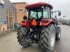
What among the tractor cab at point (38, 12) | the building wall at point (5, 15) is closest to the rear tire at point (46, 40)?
the tractor cab at point (38, 12)

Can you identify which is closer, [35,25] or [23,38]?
[35,25]

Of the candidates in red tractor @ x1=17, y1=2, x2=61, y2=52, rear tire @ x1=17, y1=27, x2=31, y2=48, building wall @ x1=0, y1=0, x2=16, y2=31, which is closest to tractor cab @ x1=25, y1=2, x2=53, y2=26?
red tractor @ x1=17, y1=2, x2=61, y2=52

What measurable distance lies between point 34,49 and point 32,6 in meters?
2.36

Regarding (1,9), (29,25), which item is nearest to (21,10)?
(1,9)

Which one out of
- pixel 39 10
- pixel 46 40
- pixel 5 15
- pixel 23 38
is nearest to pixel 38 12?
pixel 39 10

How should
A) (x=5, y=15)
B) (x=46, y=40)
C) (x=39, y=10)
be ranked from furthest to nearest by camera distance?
(x=5, y=15) → (x=39, y=10) → (x=46, y=40)

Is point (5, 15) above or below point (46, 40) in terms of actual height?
above

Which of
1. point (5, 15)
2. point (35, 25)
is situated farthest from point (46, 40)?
point (5, 15)

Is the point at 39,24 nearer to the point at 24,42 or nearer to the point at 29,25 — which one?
the point at 29,25

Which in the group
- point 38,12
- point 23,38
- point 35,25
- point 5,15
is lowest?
point 23,38

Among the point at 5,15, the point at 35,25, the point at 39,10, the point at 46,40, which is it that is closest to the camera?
the point at 46,40

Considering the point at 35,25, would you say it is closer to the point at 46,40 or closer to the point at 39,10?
the point at 39,10

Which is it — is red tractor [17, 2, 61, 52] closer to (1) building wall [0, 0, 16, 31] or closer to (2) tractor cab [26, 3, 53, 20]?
(2) tractor cab [26, 3, 53, 20]

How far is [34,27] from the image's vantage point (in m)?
9.26
